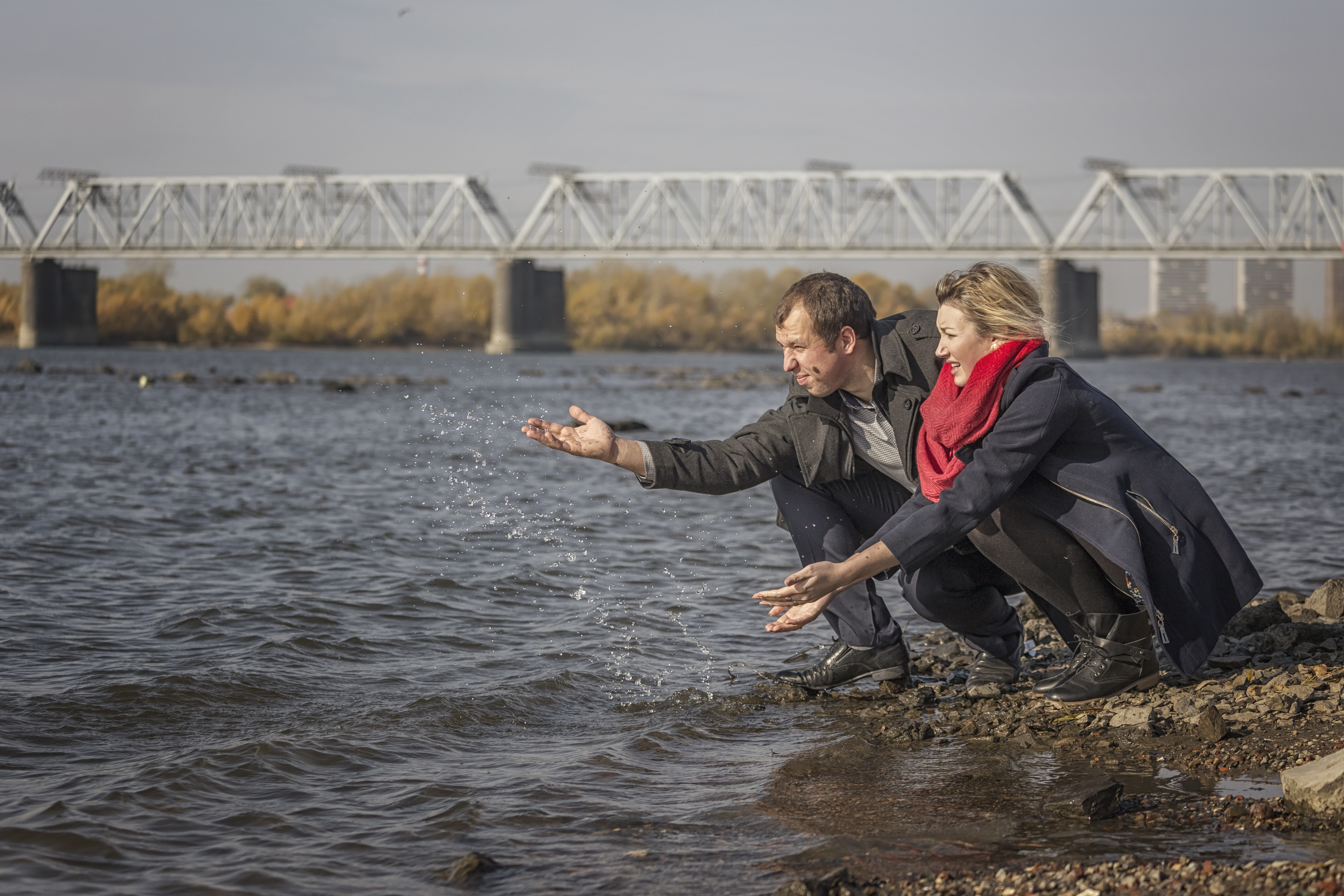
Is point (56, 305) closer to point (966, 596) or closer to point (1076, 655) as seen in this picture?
point (966, 596)

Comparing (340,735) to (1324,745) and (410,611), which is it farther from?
(1324,745)

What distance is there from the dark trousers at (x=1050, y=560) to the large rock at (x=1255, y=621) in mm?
1643

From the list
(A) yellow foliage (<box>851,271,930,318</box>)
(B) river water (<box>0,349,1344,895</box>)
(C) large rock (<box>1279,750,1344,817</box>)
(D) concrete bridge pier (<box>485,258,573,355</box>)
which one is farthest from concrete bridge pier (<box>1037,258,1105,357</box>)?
(C) large rock (<box>1279,750,1344,817</box>)

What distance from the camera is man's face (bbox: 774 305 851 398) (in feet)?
14.7

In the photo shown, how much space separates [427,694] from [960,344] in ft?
9.23

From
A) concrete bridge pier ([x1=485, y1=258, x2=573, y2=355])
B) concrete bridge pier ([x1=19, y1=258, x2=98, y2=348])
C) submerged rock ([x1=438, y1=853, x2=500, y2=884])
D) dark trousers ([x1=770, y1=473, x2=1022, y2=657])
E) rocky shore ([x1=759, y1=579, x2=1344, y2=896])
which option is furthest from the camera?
concrete bridge pier ([x1=19, y1=258, x2=98, y2=348])

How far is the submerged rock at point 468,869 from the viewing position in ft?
11.2

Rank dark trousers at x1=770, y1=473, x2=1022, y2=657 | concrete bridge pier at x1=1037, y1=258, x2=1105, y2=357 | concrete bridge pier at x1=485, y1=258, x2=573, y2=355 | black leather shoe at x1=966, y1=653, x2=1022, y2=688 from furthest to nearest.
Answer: concrete bridge pier at x1=485, y1=258, x2=573, y2=355 < concrete bridge pier at x1=1037, y1=258, x2=1105, y2=357 < black leather shoe at x1=966, y1=653, x2=1022, y2=688 < dark trousers at x1=770, y1=473, x2=1022, y2=657

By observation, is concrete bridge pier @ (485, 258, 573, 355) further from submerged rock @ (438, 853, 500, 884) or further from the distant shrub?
submerged rock @ (438, 853, 500, 884)

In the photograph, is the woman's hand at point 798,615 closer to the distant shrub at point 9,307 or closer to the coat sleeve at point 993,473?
the coat sleeve at point 993,473

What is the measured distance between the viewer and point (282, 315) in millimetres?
123688

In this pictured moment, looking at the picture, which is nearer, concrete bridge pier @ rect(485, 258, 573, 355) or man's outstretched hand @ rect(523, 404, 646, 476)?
man's outstretched hand @ rect(523, 404, 646, 476)

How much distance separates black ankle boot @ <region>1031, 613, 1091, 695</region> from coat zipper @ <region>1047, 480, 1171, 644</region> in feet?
1.53

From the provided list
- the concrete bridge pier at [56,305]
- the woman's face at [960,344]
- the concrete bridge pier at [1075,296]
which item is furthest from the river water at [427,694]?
the concrete bridge pier at [56,305]
